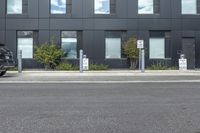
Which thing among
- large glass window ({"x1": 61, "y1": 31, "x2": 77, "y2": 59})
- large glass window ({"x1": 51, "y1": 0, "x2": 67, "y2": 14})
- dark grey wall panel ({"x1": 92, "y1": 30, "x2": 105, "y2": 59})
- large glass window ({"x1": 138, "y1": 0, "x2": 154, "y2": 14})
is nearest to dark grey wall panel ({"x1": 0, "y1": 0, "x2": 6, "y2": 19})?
large glass window ({"x1": 51, "y1": 0, "x2": 67, "y2": 14})

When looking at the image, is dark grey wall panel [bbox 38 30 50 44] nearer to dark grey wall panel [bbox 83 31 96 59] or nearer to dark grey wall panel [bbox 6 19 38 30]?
dark grey wall panel [bbox 6 19 38 30]

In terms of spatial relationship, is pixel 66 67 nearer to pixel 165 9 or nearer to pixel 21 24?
pixel 21 24

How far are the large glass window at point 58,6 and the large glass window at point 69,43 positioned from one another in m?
1.47

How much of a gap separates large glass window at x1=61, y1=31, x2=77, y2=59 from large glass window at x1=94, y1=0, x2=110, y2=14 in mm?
2184

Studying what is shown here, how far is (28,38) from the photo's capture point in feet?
122

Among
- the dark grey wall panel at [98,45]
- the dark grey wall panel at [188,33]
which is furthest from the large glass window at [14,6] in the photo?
the dark grey wall panel at [188,33]

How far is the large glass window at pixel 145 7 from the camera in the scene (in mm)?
37594

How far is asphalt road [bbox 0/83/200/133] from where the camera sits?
9.23 meters

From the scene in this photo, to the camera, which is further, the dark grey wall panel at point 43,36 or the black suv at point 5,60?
the dark grey wall panel at point 43,36

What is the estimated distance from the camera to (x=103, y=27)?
37.1m

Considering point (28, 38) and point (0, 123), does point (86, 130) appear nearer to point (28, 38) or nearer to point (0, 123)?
point (0, 123)

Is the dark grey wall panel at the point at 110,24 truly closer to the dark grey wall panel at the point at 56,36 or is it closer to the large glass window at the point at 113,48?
the large glass window at the point at 113,48

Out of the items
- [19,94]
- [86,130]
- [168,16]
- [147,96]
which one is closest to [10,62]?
[19,94]

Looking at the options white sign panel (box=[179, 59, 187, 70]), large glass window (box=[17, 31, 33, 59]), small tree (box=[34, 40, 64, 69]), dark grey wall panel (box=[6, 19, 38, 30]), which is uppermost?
dark grey wall panel (box=[6, 19, 38, 30])
